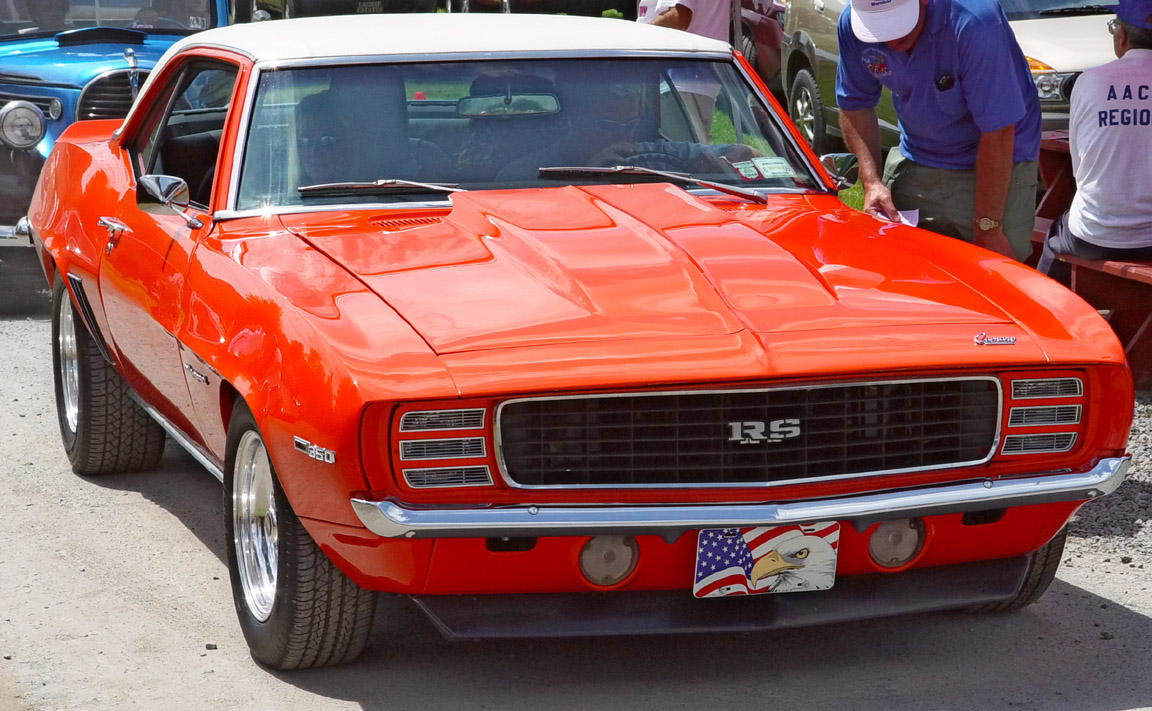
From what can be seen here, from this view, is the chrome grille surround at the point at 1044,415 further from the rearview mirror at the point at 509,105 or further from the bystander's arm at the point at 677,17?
the bystander's arm at the point at 677,17

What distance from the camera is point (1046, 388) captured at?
3.77 m

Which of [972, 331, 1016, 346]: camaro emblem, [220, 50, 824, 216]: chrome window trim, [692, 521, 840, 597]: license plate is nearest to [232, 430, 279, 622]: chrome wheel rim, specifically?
[220, 50, 824, 216]: chrome window trim

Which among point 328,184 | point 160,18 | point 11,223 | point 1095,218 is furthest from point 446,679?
point 160,18

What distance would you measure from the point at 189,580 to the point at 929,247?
93.8 inches

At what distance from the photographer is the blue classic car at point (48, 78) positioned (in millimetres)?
8820

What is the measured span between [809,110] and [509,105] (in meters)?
7.59

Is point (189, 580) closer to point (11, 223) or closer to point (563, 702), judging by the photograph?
point (563, 702)

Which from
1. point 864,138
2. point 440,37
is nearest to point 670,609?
point 440,37

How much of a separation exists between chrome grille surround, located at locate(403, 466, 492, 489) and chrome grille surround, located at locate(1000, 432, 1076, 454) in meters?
1.25

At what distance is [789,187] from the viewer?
196 inches

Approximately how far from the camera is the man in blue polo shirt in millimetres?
5461

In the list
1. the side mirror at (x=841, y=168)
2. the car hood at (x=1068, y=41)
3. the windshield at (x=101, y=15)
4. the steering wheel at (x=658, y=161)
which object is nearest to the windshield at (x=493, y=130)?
the steering wheel at (x=658, y=161)

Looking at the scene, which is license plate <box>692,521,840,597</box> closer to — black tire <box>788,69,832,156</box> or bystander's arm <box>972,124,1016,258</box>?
bystander's arm <box>972,124,1016,258</box>

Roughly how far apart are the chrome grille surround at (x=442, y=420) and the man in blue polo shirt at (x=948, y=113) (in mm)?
2385
